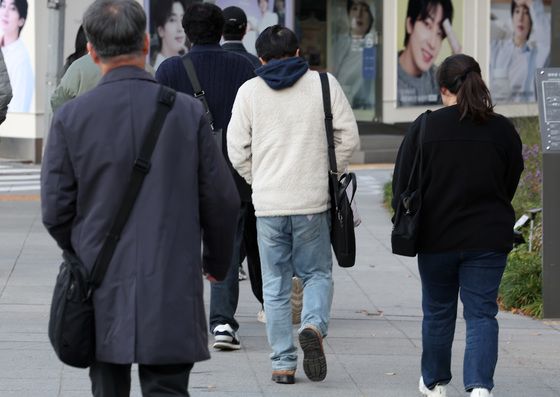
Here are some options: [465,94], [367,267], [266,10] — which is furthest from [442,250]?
[266,10]

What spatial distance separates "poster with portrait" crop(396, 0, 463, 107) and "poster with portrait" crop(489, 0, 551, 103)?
1.16 m

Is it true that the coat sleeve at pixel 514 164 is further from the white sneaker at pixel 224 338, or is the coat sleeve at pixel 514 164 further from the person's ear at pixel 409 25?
the person's ear at pixel 409 25

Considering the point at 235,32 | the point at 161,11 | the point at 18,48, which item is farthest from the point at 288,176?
the point at 161,11

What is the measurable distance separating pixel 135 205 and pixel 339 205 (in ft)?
8.29

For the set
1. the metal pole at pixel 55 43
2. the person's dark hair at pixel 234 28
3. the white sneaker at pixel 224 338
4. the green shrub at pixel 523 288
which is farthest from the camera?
the metal pole at pixel 55 43

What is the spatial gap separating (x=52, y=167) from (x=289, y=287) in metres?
2.64

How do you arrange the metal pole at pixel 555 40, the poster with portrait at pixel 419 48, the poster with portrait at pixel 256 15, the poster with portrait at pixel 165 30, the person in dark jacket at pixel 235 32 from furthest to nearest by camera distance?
1. the poster with portrait at pixel 419 48
2. the poster with portrait at pixel 256 15
3. the poster with portrait at pixel 165 30
4. the metal pole at pixel 555 40
5. the person in dark jacket at pixel 235 32

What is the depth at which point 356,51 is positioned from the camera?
21969 millimetres

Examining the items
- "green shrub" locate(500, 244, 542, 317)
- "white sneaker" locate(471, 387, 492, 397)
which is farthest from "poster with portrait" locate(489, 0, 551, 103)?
"white sneaker" locate(471, 387, 492, 397)

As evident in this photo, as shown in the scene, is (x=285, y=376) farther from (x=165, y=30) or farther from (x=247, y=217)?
(x=165, y=30)

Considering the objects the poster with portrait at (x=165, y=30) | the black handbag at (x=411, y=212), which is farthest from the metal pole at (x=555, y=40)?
the poster with portrait at (x=165, y=30)

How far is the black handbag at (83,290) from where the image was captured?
13.1 feet

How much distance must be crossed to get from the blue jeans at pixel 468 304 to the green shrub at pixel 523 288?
293cm

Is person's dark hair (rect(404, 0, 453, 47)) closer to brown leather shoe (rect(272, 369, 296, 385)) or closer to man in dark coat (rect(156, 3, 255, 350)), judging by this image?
man in dark coat (rect(156, 3, 255, 350))
